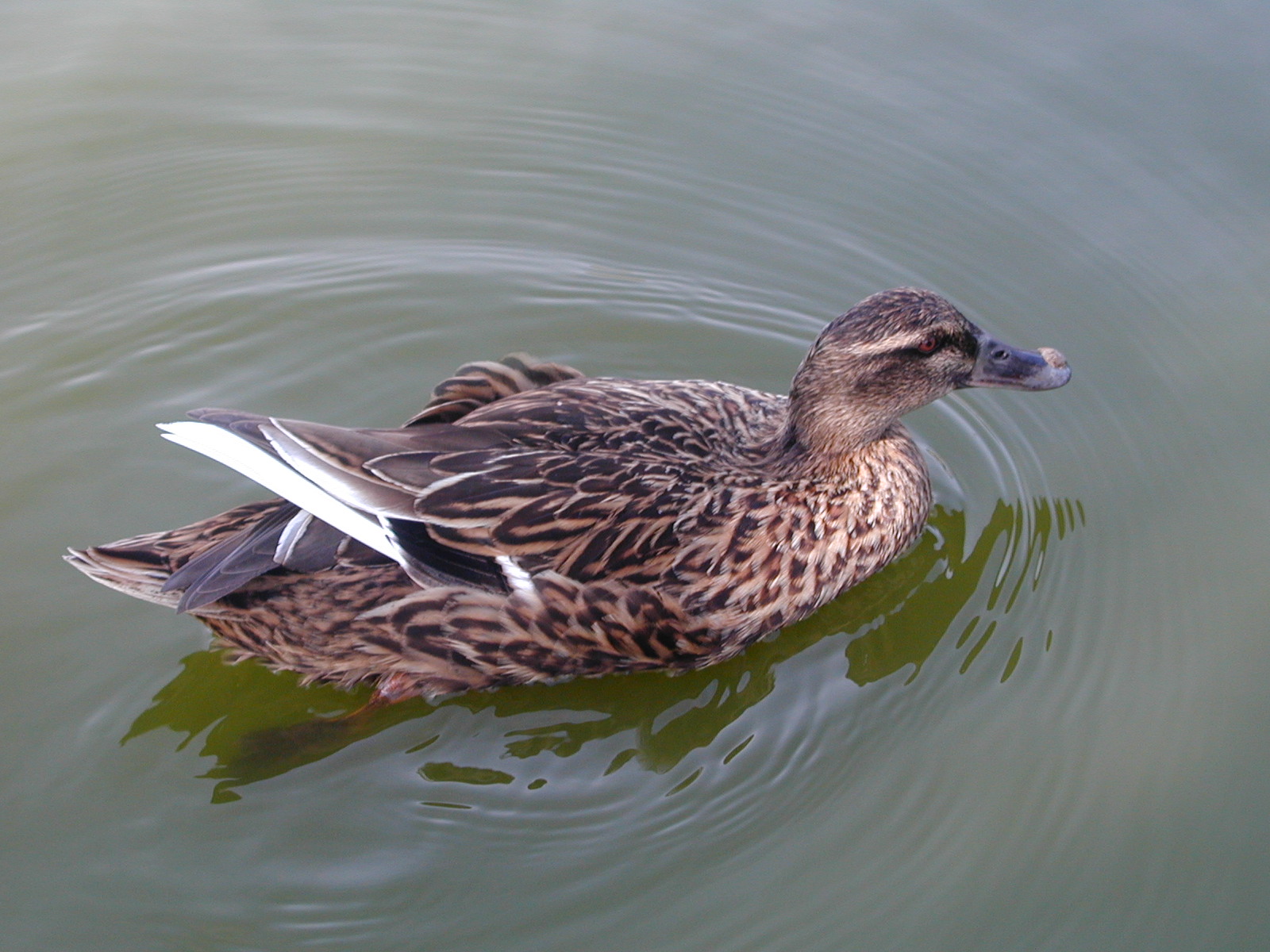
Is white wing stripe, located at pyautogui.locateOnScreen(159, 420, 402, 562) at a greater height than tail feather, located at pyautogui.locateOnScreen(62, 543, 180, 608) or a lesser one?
greater

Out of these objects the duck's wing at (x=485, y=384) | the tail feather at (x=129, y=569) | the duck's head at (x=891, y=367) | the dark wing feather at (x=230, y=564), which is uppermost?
the duck's head at (x=891, y=367)

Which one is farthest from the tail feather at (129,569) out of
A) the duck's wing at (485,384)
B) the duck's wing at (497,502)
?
the duck's wing at (485,384)

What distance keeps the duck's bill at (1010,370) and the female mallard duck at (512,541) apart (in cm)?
25

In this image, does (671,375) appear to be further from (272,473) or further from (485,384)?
(272,473)

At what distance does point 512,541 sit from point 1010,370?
7.22 feet

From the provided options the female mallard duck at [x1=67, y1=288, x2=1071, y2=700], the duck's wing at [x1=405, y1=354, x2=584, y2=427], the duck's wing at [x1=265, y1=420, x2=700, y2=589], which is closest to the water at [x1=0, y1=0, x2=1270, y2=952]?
the female mallard duck at [x1=67, y1=288, x2=1071, y2=700]

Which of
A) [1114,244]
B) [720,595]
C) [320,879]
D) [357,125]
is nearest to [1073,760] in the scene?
[720,595]

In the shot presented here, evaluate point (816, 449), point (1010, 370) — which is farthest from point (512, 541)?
point (1010, 370)

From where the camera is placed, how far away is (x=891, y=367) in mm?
5285

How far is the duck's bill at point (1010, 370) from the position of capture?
5.47 meters

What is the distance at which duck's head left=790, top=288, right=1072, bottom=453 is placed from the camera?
A: 205 inches

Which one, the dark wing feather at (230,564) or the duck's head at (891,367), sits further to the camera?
the duck's head at (891,367)

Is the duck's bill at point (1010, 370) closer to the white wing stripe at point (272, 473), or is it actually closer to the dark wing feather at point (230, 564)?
the white wing stripe at point (272, 473)

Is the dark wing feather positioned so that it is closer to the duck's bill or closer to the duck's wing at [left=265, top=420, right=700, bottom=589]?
the duck's wing at [left=265, top=420, right=700, bottom=589]
